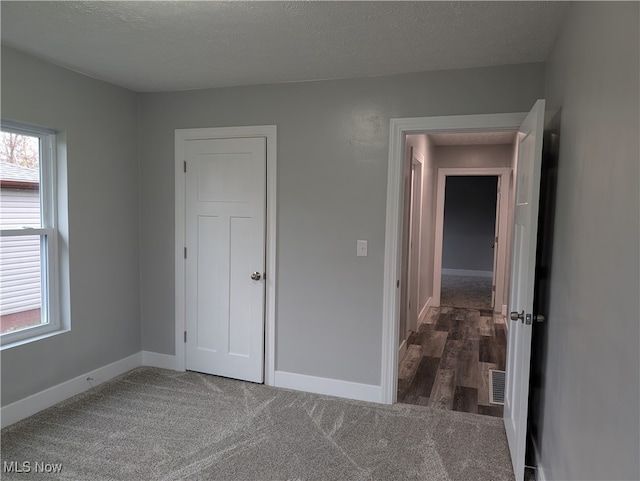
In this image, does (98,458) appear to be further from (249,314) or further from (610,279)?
(610,279)

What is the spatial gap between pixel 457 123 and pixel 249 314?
6.82 feet

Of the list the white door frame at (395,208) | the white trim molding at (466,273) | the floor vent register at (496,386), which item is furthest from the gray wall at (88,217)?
the white trim molding at (466,273)

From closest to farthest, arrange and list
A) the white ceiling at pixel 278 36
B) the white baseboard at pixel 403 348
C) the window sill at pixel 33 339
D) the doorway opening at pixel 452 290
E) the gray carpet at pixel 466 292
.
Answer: the white ceiling at pixel 278 36
the window sill at pixel 33 339
the doorway opening at pixel 452 290
the white baseboard at pixel 403 348
the gray carpet at pixel 466 292

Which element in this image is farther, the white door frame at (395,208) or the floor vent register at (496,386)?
the floor vent register at (496,386)

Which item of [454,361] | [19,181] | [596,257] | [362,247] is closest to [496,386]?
[454,361]

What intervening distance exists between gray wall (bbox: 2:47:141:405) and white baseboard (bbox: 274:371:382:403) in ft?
4.58

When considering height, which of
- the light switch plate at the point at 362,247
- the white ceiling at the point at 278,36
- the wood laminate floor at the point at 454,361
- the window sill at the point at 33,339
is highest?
the white ceiling at the point at 278,36

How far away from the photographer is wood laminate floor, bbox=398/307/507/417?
323 cm

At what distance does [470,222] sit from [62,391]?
26.3ft

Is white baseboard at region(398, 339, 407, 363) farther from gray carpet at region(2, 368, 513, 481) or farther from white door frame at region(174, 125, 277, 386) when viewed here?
white door frame at region(174, 125, 277, 386)

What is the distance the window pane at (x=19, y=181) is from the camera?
272cm

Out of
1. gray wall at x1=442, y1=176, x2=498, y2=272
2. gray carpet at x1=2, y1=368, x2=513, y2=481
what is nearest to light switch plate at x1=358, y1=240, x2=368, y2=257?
gray carpet at x1=2, y1=368, x2=513, y2=481

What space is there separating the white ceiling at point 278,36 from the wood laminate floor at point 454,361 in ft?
7.70

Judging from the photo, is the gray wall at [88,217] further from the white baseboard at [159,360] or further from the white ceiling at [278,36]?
the white ceiling at [278,36]
